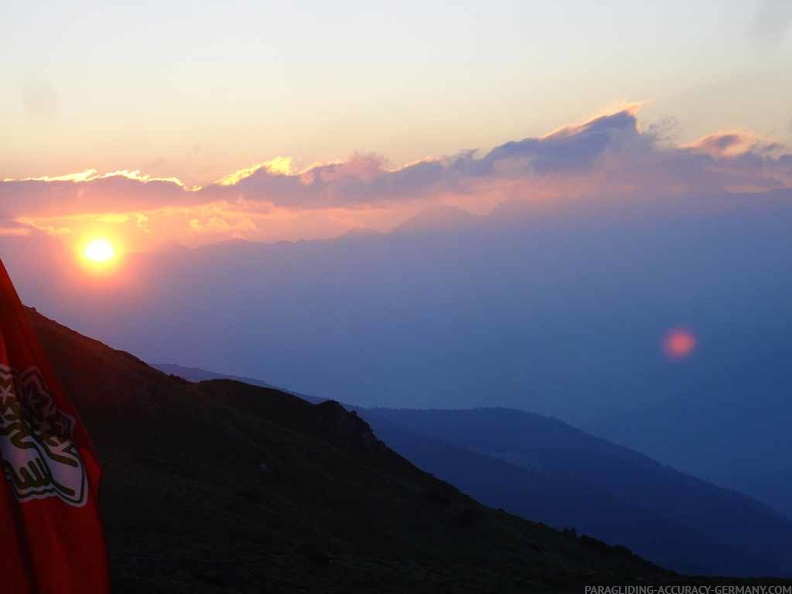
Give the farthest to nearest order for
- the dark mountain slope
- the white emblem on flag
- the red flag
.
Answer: the dark mountain slope
the white emblem on flag
the red flag

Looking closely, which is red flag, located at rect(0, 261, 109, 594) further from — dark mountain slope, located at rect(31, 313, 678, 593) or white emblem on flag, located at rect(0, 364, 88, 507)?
dark mountain slope, located at rect(31, 313, 678, 593)

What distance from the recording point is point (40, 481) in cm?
920

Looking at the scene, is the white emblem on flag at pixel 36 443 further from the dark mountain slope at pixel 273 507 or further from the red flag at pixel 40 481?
the dark mountain slope at pixel 273 507

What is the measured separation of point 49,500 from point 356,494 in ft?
162

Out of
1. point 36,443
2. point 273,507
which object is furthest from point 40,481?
point 273,507

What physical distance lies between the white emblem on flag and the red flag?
11 mm

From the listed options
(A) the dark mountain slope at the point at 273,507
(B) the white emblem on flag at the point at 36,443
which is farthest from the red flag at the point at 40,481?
(A) the dark mountain slope at the point at 273,507

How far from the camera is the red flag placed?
886 cm

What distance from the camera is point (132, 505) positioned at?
36438 millimetres

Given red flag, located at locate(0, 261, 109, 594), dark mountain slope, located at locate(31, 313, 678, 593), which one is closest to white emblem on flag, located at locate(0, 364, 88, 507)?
red flag, located at locate(0, 261, 109, 594)

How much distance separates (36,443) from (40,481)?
463 mm

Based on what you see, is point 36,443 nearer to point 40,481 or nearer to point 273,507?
point 40,481

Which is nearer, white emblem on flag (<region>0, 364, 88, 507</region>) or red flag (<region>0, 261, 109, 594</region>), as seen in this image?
red flag (<region>0, 261, 109, 594</region>)

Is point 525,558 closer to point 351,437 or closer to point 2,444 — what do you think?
point 351,437
